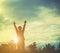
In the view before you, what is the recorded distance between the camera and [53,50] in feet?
48.2

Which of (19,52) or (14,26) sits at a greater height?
(14,26)

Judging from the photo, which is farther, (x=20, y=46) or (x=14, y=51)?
(x=20, y=46)

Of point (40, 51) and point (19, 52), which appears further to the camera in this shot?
point (40, 51)

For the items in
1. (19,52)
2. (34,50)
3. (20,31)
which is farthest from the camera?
(20,31)

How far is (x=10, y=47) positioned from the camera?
14727 millimetres

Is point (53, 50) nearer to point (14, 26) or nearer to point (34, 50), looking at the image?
point (34, 50)

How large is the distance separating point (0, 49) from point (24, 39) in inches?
104

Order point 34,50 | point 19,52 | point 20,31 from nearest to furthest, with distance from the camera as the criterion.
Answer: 1. point 19,52
2. point 34,50
3. point 20,31

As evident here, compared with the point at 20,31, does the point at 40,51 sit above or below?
below

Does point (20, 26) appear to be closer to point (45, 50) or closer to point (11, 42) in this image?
point (11, 42)

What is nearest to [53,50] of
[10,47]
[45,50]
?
[45,50]

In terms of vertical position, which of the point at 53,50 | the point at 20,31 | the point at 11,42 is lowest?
the point at 53,50

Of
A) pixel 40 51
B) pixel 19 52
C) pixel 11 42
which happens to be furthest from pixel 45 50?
pixel 11 42

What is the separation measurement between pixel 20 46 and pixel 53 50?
3235 millimetres
